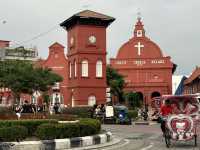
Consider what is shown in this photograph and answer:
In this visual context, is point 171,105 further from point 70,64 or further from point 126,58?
point 126,58

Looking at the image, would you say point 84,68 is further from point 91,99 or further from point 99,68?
point 91,99

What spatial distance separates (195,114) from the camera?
22250mm

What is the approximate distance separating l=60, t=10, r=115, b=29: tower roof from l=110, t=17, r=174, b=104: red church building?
3318cm

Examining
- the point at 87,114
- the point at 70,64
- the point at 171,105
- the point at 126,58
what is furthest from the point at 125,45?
the point at 171,105

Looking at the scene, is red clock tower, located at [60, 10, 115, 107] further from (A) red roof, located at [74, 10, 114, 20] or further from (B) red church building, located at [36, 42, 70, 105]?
(B) red church building, located at [36, 42, 70, 105]

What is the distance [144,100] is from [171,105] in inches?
2766

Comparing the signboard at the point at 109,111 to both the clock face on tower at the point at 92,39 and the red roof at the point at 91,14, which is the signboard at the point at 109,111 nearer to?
the clock face on tower at the point at 92,39

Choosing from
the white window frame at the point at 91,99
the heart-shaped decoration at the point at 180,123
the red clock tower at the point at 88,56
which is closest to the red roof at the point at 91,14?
the red clock tower at the point at 88,56

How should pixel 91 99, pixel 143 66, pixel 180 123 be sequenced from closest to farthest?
pixel 180 123 → pixel 91 99 → pixel 143 66

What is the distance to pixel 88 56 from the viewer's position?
6194 centimetres

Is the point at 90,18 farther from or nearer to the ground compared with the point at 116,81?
farther from the ground

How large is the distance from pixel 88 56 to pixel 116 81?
24991 millimetres

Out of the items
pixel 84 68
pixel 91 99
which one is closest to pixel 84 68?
pixel 84 68

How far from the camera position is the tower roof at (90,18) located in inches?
2419
